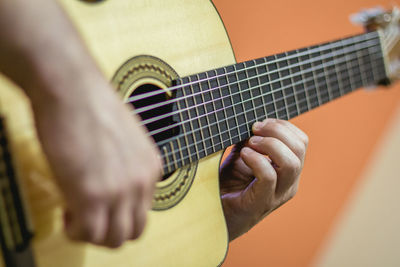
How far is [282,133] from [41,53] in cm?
45

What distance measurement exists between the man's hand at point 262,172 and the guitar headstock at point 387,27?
1.55 ft

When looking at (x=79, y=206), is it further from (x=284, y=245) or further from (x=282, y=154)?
(x=284, y=245)

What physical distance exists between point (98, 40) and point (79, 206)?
235 millimetres

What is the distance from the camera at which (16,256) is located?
0.41 m

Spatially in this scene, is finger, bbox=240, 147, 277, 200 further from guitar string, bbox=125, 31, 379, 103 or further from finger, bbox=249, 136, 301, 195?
guitar string, bbox=125, 31, 379, 103

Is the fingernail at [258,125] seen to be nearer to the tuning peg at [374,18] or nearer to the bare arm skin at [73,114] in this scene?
the bare arm skin at [73,114]

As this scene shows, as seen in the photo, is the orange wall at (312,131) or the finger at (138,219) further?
the orange wall at (312,131)

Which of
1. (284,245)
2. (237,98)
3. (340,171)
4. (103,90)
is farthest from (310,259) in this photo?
(103,90)

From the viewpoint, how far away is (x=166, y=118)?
23.0 inches

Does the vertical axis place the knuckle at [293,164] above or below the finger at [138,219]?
below

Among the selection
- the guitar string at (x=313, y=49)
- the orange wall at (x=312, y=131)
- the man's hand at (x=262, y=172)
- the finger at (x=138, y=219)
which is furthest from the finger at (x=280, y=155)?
the orange wall at (x=312, y=131)

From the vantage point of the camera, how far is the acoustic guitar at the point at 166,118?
436 mm

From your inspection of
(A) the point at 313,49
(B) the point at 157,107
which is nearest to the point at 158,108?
(B) the point at 157,107

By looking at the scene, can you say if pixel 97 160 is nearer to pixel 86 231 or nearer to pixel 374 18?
pixel 86 231
